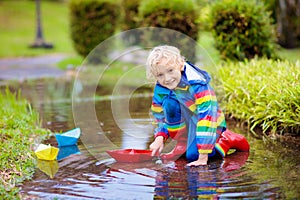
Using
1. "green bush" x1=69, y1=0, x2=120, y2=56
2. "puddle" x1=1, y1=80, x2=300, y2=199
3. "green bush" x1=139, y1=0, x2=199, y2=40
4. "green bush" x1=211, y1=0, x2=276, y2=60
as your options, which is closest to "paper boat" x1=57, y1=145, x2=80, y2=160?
"puddle" x1=1, y1=80, x2=300, y2=199

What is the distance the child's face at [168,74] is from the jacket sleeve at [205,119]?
19cm

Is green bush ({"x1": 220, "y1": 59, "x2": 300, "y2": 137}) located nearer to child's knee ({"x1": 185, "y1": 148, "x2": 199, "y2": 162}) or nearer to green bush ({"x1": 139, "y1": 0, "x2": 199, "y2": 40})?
child's knee ({"x1": 185, "y1": 148, "x2": 199, "y2": 162})

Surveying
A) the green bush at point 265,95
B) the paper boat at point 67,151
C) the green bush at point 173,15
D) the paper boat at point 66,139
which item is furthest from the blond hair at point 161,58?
the green bush at point 173,15

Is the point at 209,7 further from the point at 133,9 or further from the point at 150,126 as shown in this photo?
the point at 133,9

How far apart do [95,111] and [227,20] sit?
2.78m

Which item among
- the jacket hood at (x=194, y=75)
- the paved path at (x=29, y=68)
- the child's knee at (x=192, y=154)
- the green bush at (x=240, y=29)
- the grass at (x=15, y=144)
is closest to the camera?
the grass at (x=15, y=144)

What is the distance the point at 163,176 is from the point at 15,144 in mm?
1757

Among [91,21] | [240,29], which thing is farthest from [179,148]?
[91,21]

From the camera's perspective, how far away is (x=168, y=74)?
15.1 ft

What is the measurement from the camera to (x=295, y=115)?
568 centimetres

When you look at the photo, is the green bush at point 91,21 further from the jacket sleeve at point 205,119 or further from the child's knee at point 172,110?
the jacket sleeve at point 205,119

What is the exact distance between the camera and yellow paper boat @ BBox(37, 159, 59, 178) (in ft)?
15.5

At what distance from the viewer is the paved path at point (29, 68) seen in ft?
43.2

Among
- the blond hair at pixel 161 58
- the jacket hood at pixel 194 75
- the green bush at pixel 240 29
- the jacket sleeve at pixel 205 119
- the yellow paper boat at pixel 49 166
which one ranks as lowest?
the yellow paper boat at pixel 49 166
